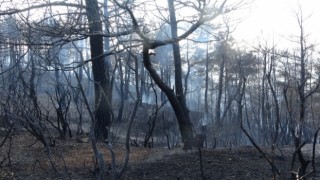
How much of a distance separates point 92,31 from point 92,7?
0.51 metres

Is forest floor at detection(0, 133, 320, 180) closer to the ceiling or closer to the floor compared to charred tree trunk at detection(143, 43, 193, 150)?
closer to the floor

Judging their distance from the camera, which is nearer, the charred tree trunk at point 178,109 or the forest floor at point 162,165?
the forest floor at point 162,165

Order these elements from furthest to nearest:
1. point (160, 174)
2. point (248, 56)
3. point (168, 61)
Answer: point (168, 61)
point (248, 56)
point (160, 174)

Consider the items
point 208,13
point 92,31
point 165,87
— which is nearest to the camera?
point 208,13

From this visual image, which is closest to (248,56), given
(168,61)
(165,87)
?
(168,61)

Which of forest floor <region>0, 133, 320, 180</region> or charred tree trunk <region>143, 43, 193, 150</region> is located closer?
forest floor <region>0, 133, 320, 180</region>

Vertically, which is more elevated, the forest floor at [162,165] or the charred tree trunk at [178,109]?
the charred tree trunk at [178,109]

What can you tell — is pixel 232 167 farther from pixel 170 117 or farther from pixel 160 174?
pixel 170 117

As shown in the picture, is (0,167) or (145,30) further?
(145,30)

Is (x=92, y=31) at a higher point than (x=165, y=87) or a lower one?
higher

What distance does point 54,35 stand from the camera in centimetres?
704

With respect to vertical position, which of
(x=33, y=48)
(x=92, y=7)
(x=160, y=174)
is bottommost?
(x=160, y=174)

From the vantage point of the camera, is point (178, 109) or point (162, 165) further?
point (178, 109)

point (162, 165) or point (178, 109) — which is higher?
point (178, 109)
